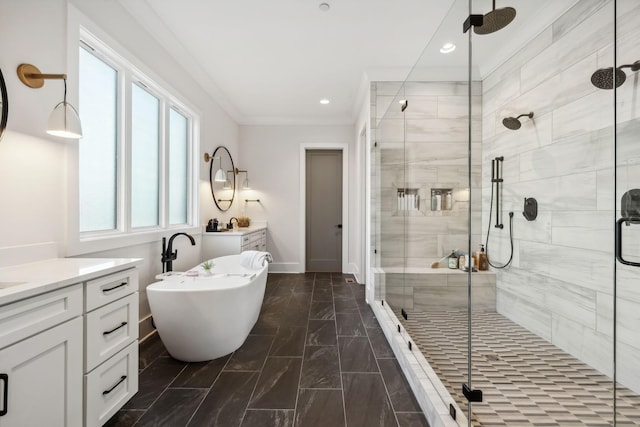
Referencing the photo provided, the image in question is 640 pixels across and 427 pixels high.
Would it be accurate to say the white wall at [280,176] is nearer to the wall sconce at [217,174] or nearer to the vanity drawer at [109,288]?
the wall sconce at [217,174]

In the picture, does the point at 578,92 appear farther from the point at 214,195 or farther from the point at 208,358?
the point at 214,195

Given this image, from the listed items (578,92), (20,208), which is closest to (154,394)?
(20,208)

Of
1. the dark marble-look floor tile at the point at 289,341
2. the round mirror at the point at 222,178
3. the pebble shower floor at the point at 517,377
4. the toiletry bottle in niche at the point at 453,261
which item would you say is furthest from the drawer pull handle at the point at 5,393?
the round mirror at the point at 222,178

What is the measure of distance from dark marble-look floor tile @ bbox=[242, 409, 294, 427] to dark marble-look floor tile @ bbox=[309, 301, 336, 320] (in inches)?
56.6

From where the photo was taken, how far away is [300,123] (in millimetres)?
5121

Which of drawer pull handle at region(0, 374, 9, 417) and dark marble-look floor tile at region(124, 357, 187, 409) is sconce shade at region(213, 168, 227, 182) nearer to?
dark marble-look floor tile at region(124, 357, 187, 409)

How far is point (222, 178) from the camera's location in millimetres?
4102

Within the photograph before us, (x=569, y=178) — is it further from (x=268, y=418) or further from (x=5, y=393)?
(x=5, y=393)

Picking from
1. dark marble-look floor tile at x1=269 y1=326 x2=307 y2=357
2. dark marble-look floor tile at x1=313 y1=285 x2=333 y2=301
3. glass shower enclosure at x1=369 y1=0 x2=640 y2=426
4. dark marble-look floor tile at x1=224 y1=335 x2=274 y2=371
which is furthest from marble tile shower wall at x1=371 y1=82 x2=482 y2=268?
dark marble-look floor tile at x1=224 y1=335 x2=274 y2=371

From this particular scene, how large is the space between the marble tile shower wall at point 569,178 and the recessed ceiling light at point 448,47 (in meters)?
0.28

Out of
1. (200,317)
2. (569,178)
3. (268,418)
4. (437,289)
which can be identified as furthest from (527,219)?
(200,317)

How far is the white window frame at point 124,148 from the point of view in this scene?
1.79 meters

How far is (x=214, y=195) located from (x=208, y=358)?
8.01 feet

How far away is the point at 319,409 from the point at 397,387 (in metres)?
0.53
